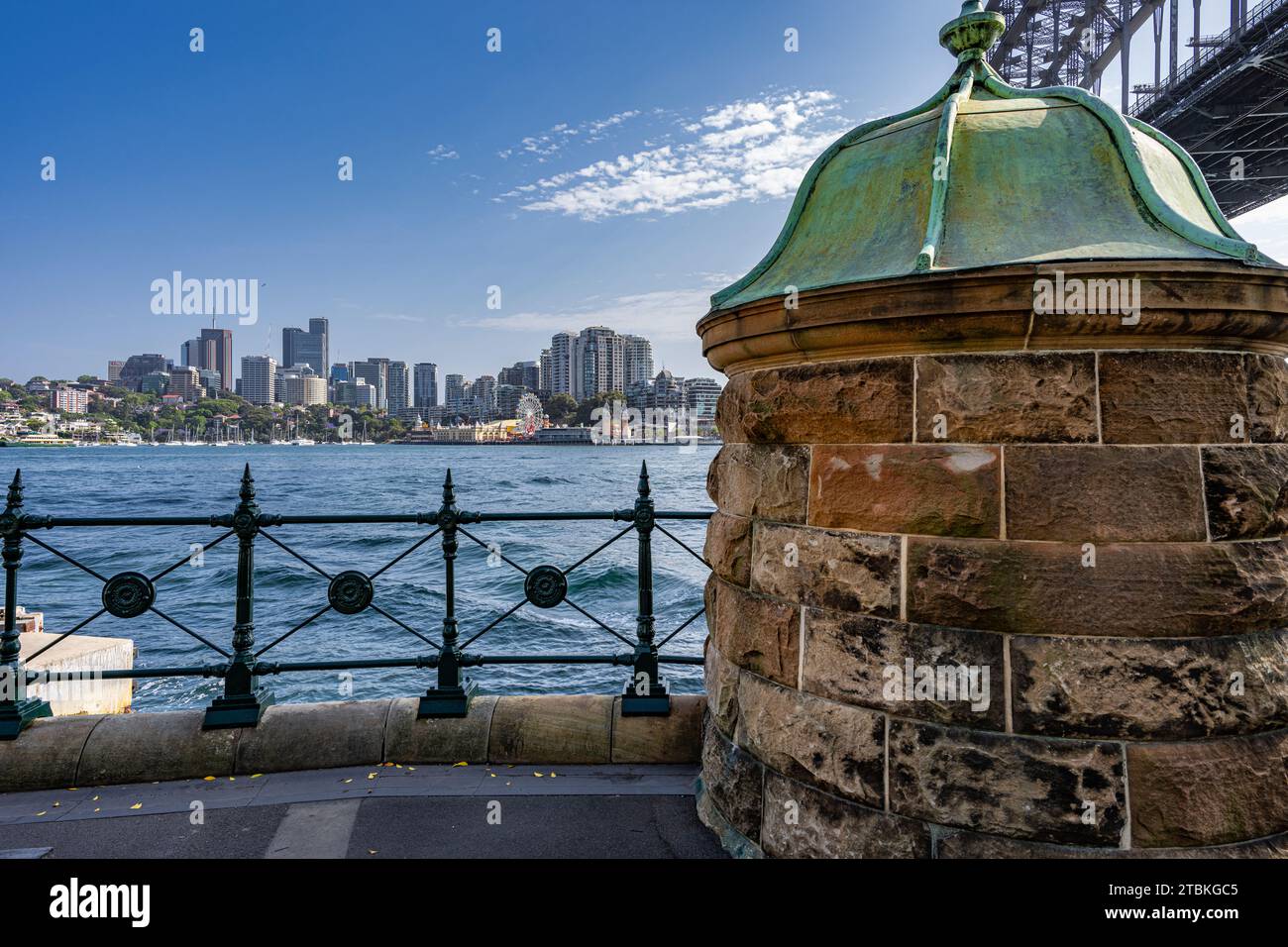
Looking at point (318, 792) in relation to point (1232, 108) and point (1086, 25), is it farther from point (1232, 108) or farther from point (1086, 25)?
point (1086, 25)

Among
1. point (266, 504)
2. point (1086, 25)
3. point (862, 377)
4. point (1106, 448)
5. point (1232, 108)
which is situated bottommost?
point (266, 504)

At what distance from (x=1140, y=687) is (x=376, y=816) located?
9.74 feet

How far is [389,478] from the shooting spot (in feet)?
249

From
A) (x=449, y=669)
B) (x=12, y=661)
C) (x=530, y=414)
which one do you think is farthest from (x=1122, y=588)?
(x=530, y=414)

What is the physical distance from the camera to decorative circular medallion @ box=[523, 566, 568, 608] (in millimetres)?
4461

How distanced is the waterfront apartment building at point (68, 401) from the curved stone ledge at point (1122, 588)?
203 metres

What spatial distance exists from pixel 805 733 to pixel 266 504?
5175 cm

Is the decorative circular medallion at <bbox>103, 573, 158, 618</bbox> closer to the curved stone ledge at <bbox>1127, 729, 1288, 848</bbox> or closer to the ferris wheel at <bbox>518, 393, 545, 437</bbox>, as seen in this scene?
the curved stone ledge at <bbox>1127, 729, 1288, 848</bbox>

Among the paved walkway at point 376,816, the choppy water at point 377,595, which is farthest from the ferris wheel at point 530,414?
the paved walkway at point 376,816

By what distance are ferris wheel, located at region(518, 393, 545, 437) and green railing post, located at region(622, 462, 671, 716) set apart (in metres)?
93.3

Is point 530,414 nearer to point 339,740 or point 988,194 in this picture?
point 339,740

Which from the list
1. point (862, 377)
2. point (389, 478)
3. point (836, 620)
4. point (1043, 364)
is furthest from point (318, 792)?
point (389, 478)

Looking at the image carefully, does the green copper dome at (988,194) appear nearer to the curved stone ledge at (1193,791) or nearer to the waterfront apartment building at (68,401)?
the curved stone ledge at (1193,791)

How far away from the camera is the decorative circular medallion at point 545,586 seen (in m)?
4.46
